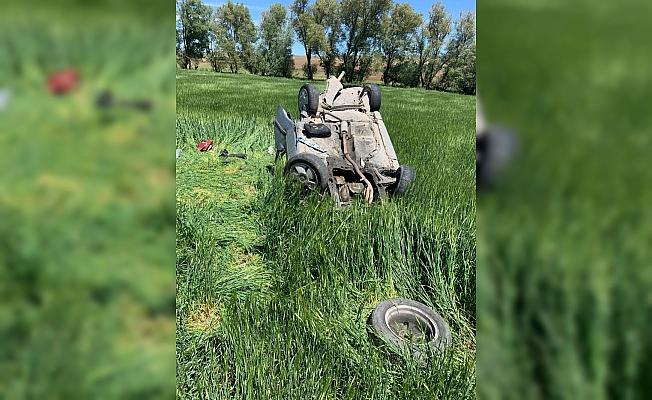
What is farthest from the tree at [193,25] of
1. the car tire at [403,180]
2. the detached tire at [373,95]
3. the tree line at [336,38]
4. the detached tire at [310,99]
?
the detached tire at [373,95]

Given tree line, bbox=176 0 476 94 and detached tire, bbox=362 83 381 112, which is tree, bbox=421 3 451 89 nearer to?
tree line, bbox=176 0 476 94

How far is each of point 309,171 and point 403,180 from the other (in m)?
0.57

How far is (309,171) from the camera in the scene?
2.33 metres

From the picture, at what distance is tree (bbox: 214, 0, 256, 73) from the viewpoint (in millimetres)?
1220

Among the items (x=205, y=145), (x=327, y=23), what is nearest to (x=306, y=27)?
(x=327, y=23)

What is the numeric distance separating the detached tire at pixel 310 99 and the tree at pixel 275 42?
72 centimetres

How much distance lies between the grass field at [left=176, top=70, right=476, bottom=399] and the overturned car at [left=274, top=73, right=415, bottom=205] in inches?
6.8
